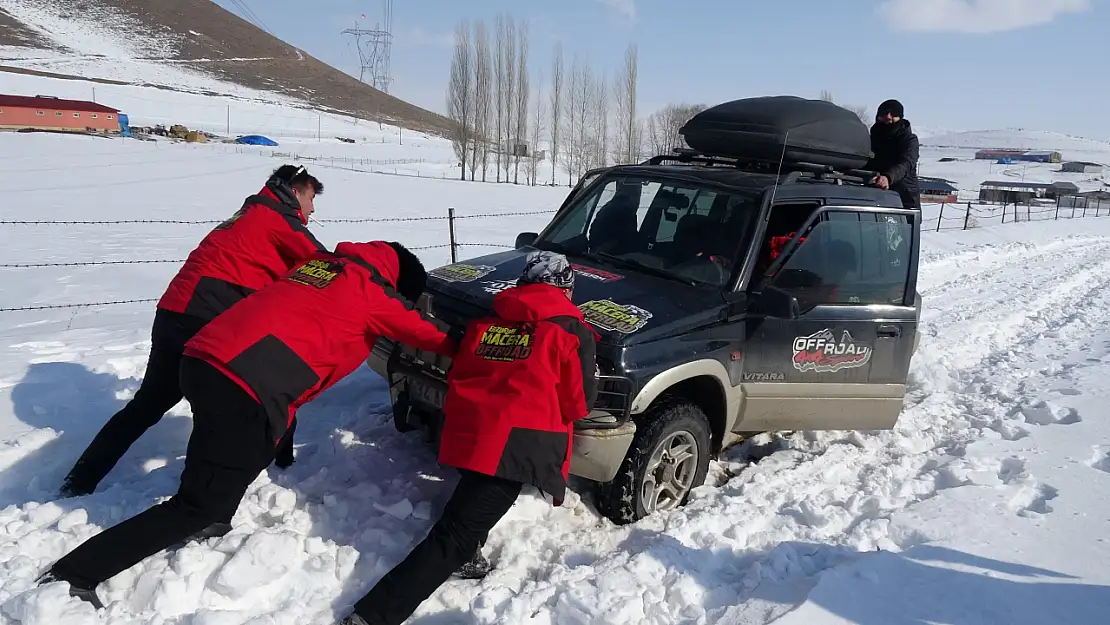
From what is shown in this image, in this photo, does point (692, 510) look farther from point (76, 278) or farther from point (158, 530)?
point (76, 278)

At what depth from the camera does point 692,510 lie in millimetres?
4113

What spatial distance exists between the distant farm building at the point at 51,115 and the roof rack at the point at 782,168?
64268 mm

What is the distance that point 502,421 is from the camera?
3.09m

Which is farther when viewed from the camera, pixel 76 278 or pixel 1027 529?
pixel 76 278

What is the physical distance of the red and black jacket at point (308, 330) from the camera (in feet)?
9.98

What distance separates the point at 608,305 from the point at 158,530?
7.51 ft

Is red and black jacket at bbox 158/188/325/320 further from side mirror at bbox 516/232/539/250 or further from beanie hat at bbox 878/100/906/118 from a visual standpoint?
beanie hat at bbox 878/100/906/118

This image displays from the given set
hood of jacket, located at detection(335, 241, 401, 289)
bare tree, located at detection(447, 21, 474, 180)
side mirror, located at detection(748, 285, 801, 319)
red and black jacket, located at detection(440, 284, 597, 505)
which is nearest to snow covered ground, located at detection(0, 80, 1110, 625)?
red and black jacket, located at detection(440, 284, 597, 505)

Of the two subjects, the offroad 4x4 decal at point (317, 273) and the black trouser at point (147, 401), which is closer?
the offroad 4x4 decal at point (317, 273)

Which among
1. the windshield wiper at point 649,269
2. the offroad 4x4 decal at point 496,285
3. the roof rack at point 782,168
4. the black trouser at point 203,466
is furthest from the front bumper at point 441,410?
the roof rack at point 782,168

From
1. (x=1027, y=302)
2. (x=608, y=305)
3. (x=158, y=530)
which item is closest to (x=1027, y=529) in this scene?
(x=608, y=305)

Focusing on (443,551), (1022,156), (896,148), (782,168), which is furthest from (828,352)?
(1022,156)

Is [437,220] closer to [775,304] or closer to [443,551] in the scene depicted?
[775,304]

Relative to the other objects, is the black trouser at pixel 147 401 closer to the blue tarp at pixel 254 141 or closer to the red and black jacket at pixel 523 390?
the red and black jacket at pixel 523 390
